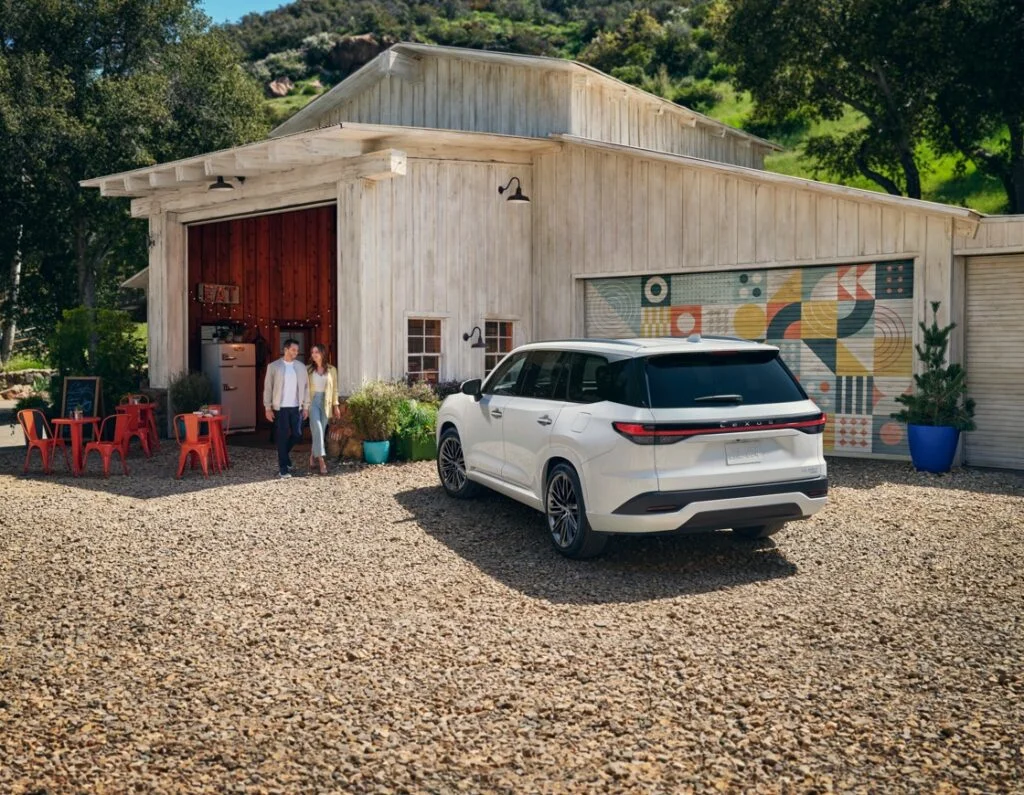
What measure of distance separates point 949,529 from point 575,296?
26.3 ft

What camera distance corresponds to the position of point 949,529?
8461 millimetres

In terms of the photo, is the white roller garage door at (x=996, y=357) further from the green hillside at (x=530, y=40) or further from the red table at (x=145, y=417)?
the green hillside at (x=530, y=40)

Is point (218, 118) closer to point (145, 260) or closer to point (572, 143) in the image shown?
point (145, 260)

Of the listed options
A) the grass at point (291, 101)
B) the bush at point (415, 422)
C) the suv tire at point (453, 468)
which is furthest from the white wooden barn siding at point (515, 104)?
the grass at point (291, 101)

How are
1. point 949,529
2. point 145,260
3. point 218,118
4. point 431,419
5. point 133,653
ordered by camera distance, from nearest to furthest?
point 133,653
point 949,529
point 431,419
point 218,118
point 145,260

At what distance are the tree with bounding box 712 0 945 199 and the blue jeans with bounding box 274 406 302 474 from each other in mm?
16150

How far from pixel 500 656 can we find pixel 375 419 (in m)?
7.59

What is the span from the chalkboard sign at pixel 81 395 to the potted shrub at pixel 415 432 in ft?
19.2

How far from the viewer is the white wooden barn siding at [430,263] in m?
Answer: 13.4

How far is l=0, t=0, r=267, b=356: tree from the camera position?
23531 mm

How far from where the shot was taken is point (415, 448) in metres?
12.7

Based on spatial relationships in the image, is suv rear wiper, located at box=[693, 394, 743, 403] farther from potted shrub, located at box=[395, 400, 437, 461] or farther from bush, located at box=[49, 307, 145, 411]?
bush, located at box=[49, 307, 145, 411]

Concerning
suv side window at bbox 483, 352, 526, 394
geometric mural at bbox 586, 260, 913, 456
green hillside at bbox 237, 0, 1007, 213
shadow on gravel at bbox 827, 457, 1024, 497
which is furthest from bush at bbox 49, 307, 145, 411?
green hillside at bbox 237, 0, 1007, 213

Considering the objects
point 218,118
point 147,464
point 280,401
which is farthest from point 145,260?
point 280,401
